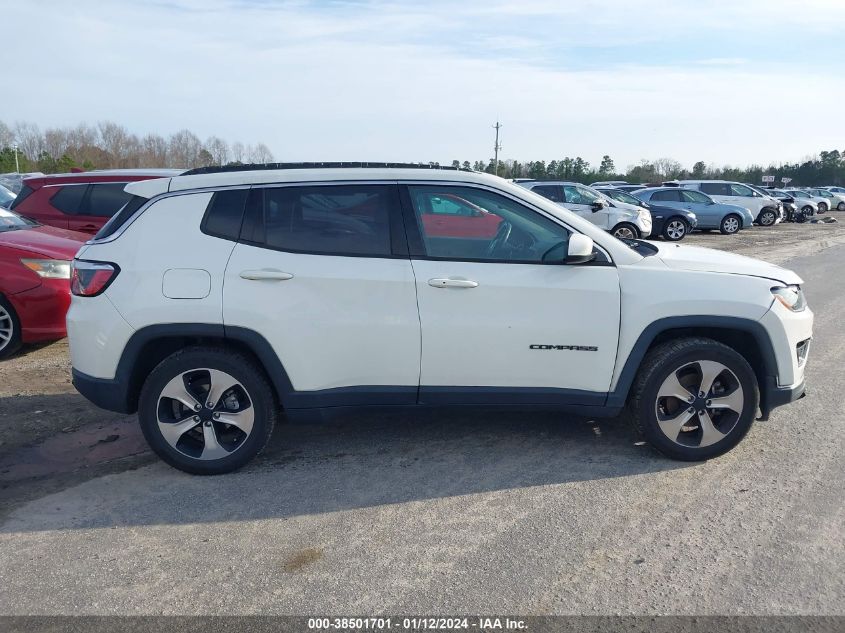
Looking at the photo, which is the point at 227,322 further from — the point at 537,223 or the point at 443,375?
the point at 537,223

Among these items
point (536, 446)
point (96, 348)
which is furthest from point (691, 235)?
point (96, 348)

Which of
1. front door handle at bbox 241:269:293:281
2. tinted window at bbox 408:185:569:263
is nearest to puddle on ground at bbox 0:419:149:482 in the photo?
front door handle at bbox 241:269:293:281

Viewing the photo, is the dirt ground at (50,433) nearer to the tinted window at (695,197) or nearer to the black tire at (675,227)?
the black tire at (675,227)

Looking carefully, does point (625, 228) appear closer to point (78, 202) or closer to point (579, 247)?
point (78, 202)

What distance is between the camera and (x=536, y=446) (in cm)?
471

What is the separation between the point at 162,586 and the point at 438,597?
1.25 metres

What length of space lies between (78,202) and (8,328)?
3069 mm

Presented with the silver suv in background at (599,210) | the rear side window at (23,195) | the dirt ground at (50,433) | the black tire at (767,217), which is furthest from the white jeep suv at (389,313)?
the black tire at (767,217)

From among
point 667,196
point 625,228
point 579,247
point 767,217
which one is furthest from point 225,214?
point 767,217

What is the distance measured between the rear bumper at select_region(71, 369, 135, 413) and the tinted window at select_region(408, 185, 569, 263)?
6.65 ft

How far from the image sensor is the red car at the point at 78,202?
30.2 feet

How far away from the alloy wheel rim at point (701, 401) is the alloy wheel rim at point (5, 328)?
5.88m

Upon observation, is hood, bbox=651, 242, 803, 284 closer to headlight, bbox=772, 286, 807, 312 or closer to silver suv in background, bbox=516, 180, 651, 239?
headlight, bbox=772, 286, 807, 312

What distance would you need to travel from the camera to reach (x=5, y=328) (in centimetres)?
672
